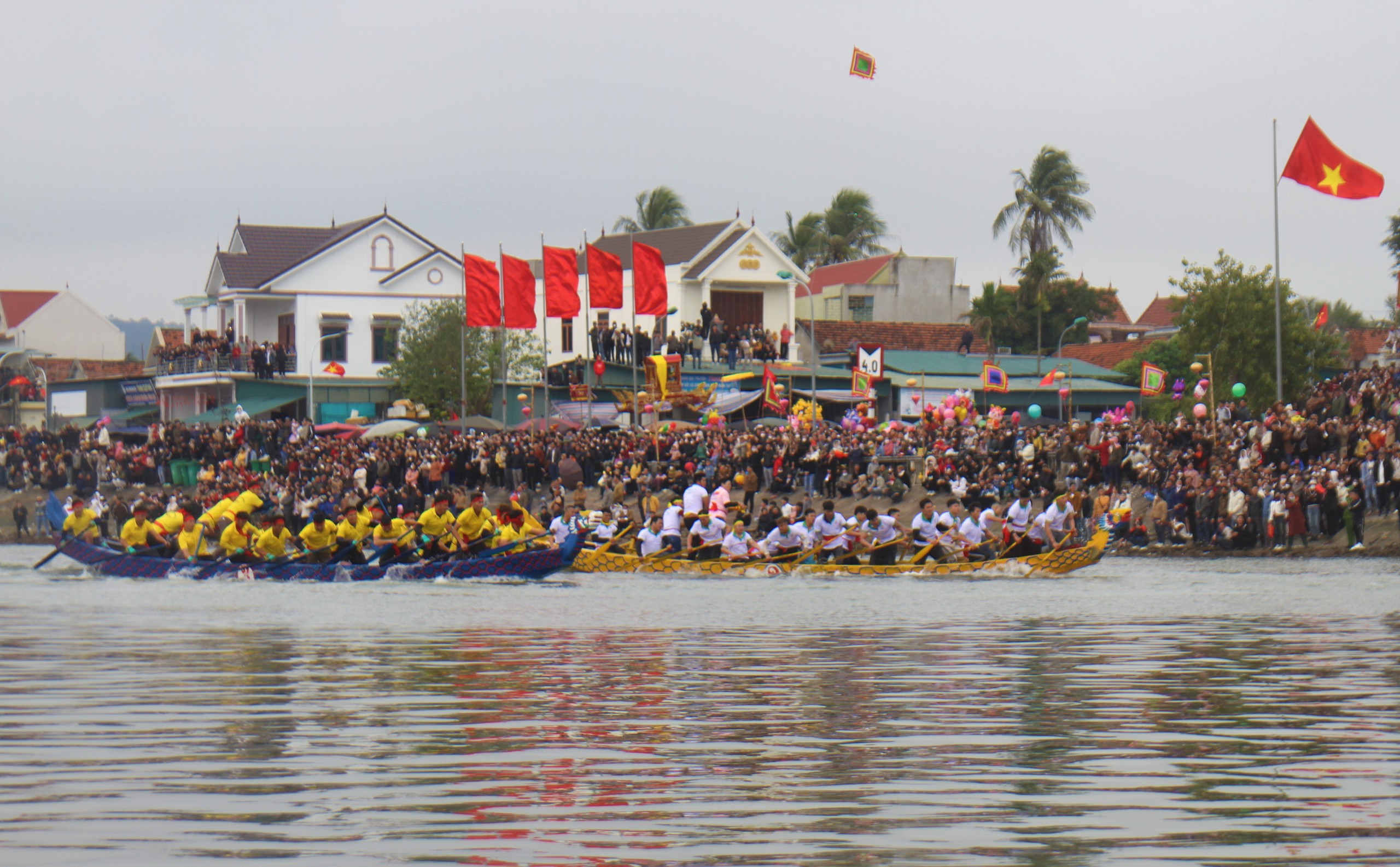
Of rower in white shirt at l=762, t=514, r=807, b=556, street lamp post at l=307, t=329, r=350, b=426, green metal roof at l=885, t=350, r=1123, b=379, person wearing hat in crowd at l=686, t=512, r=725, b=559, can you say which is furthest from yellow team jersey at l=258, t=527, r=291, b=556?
green metal roof at l=885, t=350, r=1123, b=379

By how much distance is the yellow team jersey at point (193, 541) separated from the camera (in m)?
27.5

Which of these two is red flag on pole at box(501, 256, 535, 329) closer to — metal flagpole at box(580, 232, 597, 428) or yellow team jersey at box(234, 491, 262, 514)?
metal flagpole at box(580, 232, 597, 428)

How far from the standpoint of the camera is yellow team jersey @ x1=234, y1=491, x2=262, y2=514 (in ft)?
94.4

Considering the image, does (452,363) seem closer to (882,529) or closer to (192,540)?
(192,540)

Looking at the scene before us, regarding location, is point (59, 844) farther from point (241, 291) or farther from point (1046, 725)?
point (241, 291)

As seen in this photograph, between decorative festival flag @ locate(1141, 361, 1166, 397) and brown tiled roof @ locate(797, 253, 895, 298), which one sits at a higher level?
brown tiled roof @ locate(797, 253, 895, 298)

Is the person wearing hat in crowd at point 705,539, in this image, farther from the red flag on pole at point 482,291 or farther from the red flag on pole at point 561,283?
the red flag on pole at point 482,291

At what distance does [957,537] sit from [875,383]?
2976 cm

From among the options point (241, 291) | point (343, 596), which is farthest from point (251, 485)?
point (241, 291)

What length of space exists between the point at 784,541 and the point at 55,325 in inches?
3349

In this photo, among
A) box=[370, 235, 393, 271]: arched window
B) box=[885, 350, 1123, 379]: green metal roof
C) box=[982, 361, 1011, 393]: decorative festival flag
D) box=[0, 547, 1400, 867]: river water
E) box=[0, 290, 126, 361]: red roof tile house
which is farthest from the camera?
box=[0, 290, 126, 361]: red roof tile house

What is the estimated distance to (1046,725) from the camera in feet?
29.2

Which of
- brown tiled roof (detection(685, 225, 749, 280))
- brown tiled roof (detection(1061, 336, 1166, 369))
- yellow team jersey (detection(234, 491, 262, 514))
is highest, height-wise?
brown tiled roof (detection(685, 225, 749, 280))

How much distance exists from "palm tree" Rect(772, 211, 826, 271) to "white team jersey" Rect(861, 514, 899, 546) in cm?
5948
